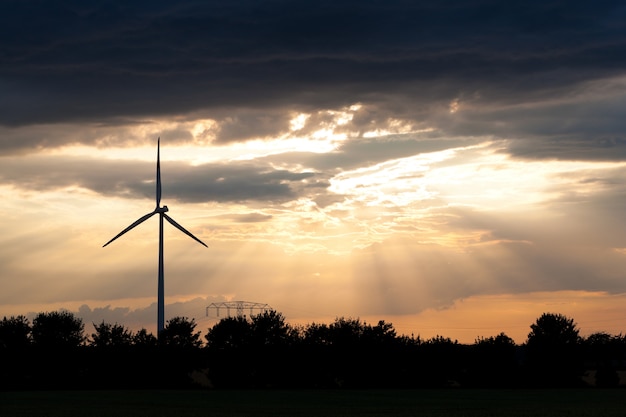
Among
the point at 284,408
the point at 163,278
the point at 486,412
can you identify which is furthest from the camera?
the point at 163,278

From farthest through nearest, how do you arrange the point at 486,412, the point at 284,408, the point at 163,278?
the point at 163,278 → the point at 284,408 → the point at 486,412

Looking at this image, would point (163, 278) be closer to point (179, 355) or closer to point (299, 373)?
point (179, 355)

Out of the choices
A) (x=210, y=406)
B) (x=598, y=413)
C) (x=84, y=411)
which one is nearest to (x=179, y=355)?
(x=210, y=406)

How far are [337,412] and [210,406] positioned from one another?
20114 mm

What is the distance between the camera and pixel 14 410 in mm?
101062

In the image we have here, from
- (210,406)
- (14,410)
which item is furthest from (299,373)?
(14,410)

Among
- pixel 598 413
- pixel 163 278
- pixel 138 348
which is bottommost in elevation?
pixel 598 413

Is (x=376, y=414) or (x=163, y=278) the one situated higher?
(x=163, y=278)

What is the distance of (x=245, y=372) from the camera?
198 m

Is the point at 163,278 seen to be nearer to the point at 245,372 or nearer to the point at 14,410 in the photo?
the point at 245,372

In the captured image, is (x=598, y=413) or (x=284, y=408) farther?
(x=284, y=408)

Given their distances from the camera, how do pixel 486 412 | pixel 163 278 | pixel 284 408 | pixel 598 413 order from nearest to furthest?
pixel 598 413, pixel 486 412, pixel 284 408, pixel 163 278

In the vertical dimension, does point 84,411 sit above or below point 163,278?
below

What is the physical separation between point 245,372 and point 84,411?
10130cm
